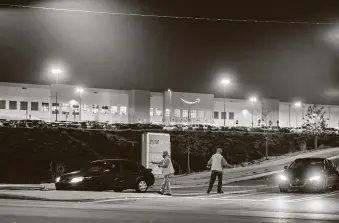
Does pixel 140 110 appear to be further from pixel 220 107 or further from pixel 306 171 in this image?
pixel 306 171

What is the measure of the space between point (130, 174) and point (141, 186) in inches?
26.5

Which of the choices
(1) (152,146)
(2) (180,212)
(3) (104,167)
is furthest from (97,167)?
(2) (180,212)

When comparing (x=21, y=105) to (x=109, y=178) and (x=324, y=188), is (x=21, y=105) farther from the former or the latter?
A: (x=324, y=188)

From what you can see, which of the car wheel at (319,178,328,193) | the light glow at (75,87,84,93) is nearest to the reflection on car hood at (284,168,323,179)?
the car wheel at (319,178,328,193)

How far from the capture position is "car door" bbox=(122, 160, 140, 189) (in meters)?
23.9

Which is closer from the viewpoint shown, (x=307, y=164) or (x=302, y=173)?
(x=302, y=173)

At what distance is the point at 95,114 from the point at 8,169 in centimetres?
4578

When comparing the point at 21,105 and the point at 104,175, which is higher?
the point at 21,105

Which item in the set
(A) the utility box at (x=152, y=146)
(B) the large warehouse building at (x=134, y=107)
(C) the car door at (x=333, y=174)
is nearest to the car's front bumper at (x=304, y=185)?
(C) the car door at (x=333, y=174)

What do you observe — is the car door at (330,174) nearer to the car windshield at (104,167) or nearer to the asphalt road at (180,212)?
the asphalt road at (180,212)

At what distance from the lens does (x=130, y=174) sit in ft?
79.0

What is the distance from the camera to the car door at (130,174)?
23859 mm

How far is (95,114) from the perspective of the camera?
313 ft

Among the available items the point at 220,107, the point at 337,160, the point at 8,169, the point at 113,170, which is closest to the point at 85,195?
the point at 113,170
